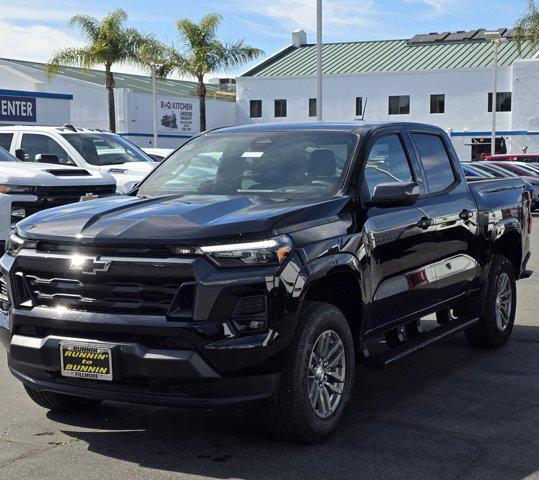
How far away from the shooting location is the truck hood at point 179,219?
4723 mm

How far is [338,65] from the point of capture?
6444 centimetres

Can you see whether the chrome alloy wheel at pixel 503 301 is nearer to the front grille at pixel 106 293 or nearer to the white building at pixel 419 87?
the front grille at pixel 106 293

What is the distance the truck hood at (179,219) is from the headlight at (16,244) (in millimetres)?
45

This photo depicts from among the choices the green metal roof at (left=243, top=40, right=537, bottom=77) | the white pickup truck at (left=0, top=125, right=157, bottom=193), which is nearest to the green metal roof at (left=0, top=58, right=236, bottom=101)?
the green metal roof at (left=243, top=40, right=537, bottom=77)

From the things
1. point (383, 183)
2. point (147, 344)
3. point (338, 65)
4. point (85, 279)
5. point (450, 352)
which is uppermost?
point (338, 65)

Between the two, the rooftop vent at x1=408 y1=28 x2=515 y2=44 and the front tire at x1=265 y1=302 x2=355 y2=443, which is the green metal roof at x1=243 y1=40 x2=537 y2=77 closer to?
the rooftop vent at x1=408 y1=28 x2=515 y2=44

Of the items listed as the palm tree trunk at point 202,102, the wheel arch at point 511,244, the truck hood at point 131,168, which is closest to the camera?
the wheel arch at point 511,244

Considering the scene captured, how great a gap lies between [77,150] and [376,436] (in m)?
11.6

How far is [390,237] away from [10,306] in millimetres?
2391

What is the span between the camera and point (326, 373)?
5.13 meters

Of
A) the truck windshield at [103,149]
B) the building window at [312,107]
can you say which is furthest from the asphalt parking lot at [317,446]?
the building window at [312,107]

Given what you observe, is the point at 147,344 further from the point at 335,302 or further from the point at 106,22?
the point at 106,22

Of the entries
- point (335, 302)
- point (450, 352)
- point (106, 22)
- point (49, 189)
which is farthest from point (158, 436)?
point (106, 22)

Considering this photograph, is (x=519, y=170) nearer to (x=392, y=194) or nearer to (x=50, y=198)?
(x=50, y=198)
